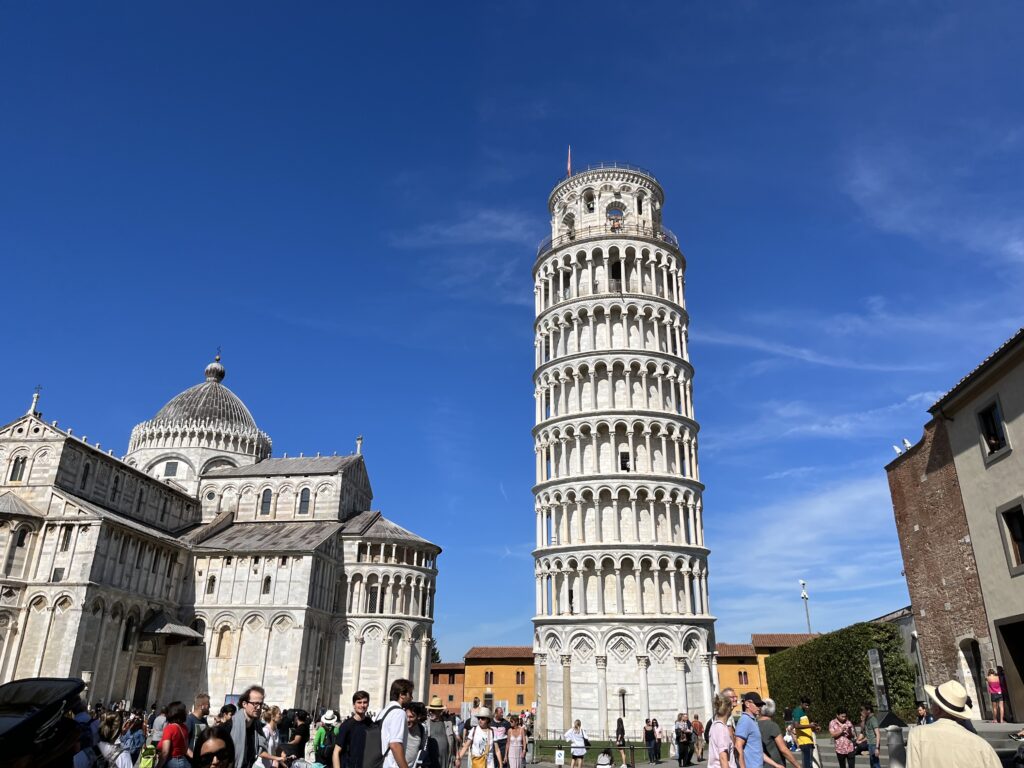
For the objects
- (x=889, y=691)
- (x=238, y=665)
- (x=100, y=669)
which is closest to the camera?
(x=889, y=691)

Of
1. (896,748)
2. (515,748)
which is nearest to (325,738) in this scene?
(515,748)

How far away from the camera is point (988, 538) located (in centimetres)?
2042

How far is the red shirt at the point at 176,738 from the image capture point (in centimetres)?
830

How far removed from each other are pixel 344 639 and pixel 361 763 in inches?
1701

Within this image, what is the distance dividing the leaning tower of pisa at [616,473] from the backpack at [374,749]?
30.4m

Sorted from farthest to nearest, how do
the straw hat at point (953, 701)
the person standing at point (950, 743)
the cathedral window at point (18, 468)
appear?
the cathedral window at point (18, 468), the straw hat at point (953, 701), the person standing at point (950, 743)

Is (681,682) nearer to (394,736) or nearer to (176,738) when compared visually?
(394,736)

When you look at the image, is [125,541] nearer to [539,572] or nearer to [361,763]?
[539,572]

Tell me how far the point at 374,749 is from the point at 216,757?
1.69m

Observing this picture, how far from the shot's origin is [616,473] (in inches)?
1550

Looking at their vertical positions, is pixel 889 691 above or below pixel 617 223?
below

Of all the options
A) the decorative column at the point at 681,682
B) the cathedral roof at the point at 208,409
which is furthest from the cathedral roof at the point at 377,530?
the decorative column at the point at 681,682

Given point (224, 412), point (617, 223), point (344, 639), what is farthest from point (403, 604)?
point (617, 223)

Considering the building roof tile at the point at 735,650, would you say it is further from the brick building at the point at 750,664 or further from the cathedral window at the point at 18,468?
the cathedral window at the point at 18,468
